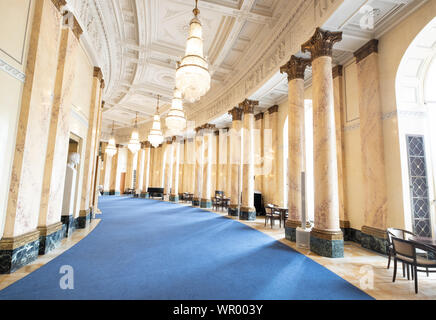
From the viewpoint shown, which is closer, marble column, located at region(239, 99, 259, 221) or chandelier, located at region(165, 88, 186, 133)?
chandelier, located at region(165, 88, 186, 133)

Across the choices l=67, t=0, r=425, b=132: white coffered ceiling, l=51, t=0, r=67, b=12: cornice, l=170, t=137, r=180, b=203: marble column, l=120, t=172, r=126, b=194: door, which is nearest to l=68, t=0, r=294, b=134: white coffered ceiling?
l=67, t=0, r=425, b=132: white coffered ceiling

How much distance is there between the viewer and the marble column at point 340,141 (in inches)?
234

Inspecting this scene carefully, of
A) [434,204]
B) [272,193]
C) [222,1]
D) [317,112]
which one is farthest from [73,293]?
[272,193]

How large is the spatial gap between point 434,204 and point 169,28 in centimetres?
837

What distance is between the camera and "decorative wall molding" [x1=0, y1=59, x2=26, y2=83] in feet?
10.4

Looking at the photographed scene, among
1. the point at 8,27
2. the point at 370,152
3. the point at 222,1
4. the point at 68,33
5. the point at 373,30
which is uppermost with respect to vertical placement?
the point at 222,1

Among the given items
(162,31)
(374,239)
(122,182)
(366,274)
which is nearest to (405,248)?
(366,274)

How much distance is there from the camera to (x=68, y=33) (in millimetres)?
4574

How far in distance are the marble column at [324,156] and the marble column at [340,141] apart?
5.68 ft

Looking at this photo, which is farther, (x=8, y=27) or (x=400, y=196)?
(x=400, y=196)

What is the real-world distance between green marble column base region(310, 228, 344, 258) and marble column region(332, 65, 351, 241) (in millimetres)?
1777

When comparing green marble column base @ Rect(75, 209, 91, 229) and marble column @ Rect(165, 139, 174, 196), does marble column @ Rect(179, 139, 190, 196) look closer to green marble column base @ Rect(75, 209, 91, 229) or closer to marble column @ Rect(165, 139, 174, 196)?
marble column @ Rect(165, 139, 174, 196)

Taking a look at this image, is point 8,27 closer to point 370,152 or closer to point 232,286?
point 232,286

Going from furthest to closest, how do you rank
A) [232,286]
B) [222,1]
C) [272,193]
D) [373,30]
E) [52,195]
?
[272,193]
[222,1]
[373,30]
[52,195]
[232,286]
